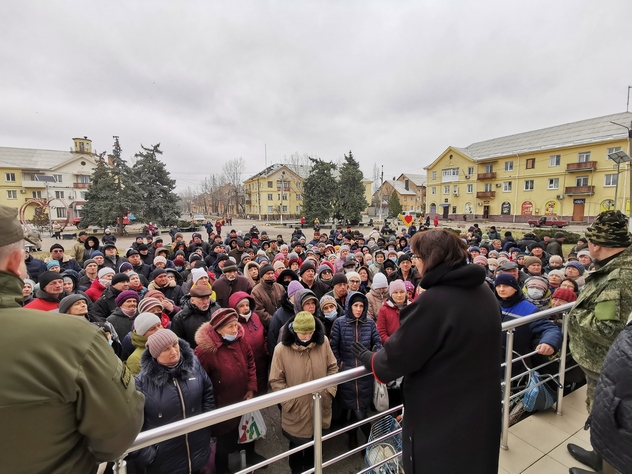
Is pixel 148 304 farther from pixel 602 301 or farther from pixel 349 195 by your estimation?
pixel 349 195

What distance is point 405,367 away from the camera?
154 cm

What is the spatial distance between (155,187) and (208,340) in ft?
104

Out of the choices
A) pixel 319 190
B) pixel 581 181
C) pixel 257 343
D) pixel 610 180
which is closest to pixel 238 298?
pixel 257 343

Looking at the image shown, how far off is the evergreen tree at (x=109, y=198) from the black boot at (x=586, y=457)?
32666 mm

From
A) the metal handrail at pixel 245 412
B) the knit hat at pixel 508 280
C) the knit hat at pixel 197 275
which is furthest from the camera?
the knit hat at pixel 197 275

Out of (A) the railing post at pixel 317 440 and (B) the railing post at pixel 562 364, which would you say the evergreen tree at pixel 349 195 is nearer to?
(B) the railing post at pixel 562 364

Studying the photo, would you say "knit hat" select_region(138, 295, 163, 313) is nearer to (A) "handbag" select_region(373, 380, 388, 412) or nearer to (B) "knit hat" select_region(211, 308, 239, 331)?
(B) "knit hat" select_region(211, 308, 239, 331)

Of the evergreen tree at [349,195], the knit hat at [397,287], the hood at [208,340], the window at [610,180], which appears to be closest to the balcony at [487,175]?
the window at [610,180]

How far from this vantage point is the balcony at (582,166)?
3567 cm

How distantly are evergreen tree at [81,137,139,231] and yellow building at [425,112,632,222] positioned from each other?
150 feet

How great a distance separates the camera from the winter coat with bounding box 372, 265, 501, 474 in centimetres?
151

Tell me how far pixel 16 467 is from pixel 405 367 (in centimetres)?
149

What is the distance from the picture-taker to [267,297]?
5.51 meters

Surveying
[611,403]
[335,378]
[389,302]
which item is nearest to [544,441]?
[611,403]
